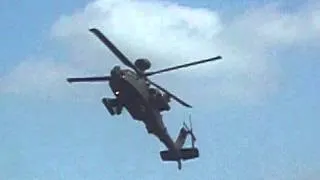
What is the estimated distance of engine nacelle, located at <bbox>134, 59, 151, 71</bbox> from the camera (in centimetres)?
6550

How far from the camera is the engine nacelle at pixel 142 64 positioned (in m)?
65.5

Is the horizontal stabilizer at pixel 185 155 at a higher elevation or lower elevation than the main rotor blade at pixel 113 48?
lower

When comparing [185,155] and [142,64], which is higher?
[142,64]

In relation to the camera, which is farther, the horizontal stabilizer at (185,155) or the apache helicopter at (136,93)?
the horizontal stabilizer at (185,155)

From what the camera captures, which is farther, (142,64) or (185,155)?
(185,155)

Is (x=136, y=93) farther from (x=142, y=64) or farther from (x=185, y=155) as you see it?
(x=185, y=155)

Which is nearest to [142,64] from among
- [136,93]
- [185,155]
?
[136,93]

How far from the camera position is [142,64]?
6556 centimetres

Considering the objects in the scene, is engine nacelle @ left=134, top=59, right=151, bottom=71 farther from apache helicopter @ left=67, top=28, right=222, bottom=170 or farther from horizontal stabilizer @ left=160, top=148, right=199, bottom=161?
horizontal stabilizer @ left=160, top=148, right=199, bottom=161

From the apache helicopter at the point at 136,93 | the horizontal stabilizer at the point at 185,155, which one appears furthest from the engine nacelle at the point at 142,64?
the horizontal stabilizer at the point at 185,155

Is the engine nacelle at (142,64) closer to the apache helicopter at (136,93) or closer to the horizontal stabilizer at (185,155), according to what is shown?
the apache helicopter at (136,93)

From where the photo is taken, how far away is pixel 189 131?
75.6 m

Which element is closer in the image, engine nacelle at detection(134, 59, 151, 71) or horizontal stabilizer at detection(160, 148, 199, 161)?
engine nacelle at detection(134, 59, 151, 71)

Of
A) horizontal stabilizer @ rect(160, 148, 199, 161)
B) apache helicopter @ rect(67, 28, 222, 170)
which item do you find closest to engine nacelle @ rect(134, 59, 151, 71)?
apache helicopter @ rect(67, 28, 222, 170)
